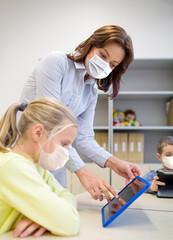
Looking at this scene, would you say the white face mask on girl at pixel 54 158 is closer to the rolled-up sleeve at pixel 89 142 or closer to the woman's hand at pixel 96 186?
the woman's hand at pixel 96 186

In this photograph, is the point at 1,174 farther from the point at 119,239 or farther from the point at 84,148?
the point at 84,148

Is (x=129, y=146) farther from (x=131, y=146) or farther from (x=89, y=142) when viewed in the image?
(x=89, y=142)

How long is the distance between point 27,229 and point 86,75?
0.90 m

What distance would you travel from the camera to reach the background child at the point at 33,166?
752mm

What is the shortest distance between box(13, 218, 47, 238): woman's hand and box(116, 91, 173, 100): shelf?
246 centimetres

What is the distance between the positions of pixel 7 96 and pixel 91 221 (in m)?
2.95

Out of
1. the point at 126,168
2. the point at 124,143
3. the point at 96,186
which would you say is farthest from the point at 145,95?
the point at 96,186

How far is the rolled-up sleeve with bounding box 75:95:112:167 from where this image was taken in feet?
4.40

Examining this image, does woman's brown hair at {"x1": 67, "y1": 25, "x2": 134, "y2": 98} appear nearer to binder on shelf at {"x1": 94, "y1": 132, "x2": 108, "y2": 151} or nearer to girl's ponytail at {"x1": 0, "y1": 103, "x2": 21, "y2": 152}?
girl's ponytail at {"x1": 0, "y1": 103, "x2": 21, "y2": 152}

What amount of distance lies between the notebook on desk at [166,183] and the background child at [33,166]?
57 cm

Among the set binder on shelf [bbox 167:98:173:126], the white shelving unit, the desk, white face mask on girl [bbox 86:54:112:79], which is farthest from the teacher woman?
the white shelving unit

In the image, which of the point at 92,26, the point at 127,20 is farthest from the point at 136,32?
the point at 92,26

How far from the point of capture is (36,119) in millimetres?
874

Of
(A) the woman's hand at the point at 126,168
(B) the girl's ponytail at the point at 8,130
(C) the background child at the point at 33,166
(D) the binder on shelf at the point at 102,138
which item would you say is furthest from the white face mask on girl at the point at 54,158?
(D) the binder on shelf at the point at 102,138
